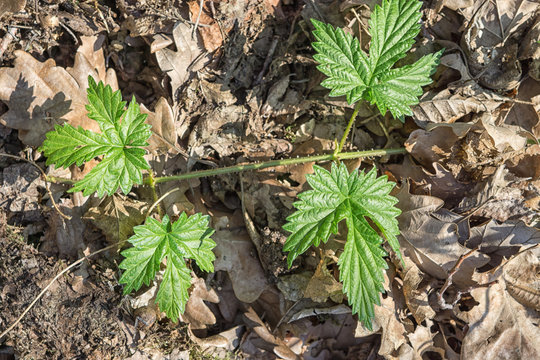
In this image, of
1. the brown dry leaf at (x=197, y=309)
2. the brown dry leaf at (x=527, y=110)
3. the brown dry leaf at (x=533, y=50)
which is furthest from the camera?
the brown dry leaf at (x=197, y=309)

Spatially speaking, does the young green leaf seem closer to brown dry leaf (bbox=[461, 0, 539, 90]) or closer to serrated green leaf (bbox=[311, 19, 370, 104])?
serrated green leaf (bbox=[311, 19, 370, 104])

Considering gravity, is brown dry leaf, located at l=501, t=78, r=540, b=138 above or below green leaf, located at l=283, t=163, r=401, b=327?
above

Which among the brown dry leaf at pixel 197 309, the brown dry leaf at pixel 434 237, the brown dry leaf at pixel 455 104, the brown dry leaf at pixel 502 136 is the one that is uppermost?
the brown dry leaf at pixel 455 104

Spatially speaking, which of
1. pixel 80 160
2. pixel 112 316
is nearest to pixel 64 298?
pixel 112 316

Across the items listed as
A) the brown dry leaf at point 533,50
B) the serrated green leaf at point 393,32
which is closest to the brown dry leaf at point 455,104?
the brown dry leaf at point 533,50

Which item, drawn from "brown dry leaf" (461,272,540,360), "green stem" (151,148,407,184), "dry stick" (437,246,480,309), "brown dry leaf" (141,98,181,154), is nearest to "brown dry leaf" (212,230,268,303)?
"green stem" (151,148,407,184)

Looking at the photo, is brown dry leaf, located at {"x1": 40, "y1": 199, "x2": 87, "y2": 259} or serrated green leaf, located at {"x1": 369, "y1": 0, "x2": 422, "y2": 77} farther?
brown dry leaf, located at {"x1": 40, "y1": 199, "x2": 87, "y2": 259}

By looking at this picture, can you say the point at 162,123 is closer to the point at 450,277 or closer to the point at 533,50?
the point at 450,277

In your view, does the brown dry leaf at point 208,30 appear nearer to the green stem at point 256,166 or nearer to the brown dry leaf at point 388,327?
the green stem at point 256,166
